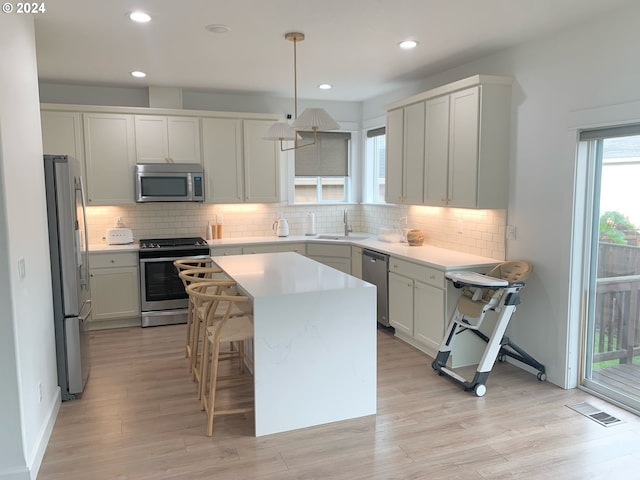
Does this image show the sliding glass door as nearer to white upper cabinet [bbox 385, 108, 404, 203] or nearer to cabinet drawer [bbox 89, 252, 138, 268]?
white upper cabinet [bbox 385, 108, 404, 203]

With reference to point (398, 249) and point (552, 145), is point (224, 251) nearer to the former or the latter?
point (398, 249)

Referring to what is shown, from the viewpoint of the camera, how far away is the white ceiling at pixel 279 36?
10.4ft

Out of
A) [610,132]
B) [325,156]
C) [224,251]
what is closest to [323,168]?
[325,156]

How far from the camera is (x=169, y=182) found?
562 cm

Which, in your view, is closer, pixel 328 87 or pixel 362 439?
pixel 362 439

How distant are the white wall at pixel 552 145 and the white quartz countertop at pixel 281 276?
1602 mm

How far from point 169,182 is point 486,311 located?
378 cm

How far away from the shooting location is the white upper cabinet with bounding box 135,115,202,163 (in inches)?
220

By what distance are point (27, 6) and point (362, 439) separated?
11.1 ft

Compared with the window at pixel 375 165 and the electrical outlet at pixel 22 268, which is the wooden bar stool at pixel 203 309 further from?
the window at pixel 375 165

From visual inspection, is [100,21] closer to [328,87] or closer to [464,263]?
[328,87]

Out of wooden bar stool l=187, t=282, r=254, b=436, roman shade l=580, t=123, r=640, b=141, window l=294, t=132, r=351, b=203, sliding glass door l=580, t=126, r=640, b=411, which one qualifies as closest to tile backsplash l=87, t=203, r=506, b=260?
window l=294, t=132, r=351, b=203

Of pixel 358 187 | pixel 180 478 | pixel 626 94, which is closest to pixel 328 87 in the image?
pixel 358 187

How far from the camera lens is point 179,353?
4.62 metres
